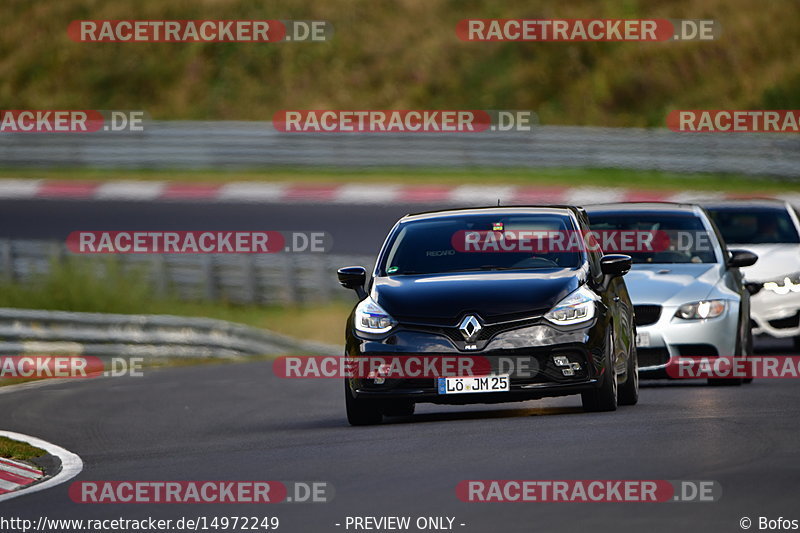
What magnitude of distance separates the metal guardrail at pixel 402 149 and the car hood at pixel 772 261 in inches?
521

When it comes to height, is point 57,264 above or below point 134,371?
above

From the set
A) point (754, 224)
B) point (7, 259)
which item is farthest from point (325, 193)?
point (754, 224)

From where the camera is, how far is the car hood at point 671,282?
1469 cm

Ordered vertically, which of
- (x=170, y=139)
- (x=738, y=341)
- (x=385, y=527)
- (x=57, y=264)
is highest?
(x=170, y=139)

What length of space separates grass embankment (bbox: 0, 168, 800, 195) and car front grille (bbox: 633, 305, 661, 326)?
16.9m

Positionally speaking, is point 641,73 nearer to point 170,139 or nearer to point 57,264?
point 170,139

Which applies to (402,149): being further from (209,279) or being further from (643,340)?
(643,340)

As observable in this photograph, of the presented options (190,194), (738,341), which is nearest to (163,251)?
(190,194)

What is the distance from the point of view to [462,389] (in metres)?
11.6

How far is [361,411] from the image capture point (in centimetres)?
1228

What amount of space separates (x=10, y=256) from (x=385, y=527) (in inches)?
789

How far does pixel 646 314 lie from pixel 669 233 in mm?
1171

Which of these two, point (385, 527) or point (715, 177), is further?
point (715, 177)

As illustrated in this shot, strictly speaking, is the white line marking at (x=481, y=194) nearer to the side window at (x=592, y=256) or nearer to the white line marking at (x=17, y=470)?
the side window at (x=592, y=256)
